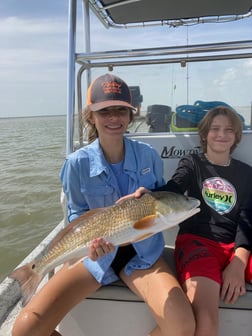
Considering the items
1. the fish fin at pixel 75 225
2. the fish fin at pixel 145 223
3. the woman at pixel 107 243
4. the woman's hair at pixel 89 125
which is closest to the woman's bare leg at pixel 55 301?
the woman at pixel 107 243

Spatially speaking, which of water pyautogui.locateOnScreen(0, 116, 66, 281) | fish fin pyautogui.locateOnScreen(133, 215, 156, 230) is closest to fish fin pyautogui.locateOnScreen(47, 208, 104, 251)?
fish fin pyautogui.locateOnScreen(133, 215, 156, 230)

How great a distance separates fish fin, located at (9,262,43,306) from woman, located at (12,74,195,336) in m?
0.12

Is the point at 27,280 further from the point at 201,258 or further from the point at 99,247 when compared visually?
the point at 201,258

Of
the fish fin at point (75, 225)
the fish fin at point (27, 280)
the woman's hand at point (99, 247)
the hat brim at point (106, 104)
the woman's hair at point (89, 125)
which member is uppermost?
the hat brim at point (106, 104)

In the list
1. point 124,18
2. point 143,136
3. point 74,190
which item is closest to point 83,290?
point 74,190

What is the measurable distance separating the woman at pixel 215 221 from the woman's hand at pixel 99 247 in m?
0.34

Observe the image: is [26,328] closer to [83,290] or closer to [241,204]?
[83,290]

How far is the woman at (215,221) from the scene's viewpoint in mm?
2172

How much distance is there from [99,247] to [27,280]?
18.1 inches

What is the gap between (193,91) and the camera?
129 inches

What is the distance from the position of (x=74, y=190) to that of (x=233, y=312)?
50.3 inches

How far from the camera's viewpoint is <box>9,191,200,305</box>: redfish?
1978mm

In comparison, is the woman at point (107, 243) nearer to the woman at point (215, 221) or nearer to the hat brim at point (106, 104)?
the hat brim at point (106, 104)

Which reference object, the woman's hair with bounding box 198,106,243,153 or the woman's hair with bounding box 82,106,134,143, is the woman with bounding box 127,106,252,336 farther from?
the woman's hair with bounding box 82,106,134,143
